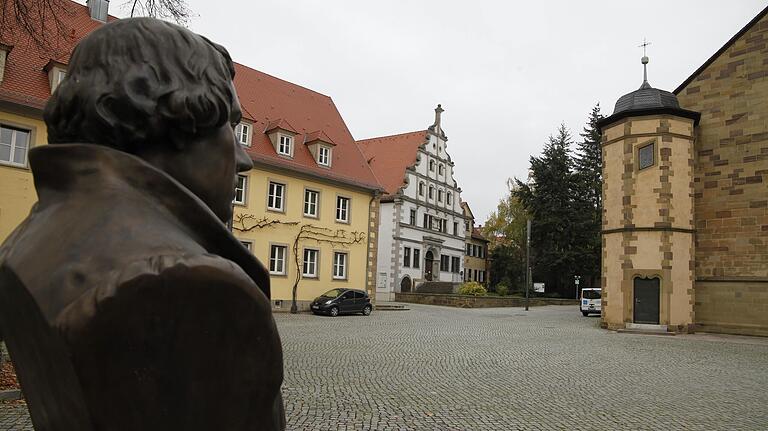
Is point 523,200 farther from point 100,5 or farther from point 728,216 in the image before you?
point 100,5

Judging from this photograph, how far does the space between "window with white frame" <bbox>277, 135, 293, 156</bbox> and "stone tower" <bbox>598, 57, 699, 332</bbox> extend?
523 inches

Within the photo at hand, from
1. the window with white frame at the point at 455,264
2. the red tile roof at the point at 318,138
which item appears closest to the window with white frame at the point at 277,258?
the red tile roof at the point at 318,138

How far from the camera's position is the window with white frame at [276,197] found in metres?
24.2

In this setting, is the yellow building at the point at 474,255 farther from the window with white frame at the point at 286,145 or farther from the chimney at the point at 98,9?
the chimney at the point at 98,9

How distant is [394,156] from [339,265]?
1818 centimetres

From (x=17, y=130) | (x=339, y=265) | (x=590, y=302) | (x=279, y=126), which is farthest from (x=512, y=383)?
(x=590, y=302)

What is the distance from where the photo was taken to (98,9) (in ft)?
74.9

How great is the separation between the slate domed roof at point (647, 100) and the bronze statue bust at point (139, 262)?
2278 cm

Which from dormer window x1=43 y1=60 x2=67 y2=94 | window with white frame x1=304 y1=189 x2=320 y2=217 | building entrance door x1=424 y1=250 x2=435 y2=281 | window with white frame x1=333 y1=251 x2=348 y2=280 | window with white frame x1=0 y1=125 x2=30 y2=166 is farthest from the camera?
building entrance door x1=424 y1=250 x2=435 y2=281

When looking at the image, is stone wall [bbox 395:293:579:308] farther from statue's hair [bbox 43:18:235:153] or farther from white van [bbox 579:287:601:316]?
statue's hair [bbox 43:18:235:153]

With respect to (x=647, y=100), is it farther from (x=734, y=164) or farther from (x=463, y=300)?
(x=463, y=300)

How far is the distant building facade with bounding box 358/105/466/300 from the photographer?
137 feet

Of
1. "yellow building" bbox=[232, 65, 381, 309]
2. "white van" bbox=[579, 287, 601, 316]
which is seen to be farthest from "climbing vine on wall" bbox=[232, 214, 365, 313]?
"white van" bbox=[579, 287, 601, 316]

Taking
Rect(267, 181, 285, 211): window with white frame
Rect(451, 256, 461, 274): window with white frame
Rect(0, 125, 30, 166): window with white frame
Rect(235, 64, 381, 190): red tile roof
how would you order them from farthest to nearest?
Rect(451, 256, 461, 274): window with white frame < Rect(235, 64, 381, 190): red tile roof < Rect(267, 181, 285, 211): window with white frame < Rect(0, 125, 30, 166): window with white frame
